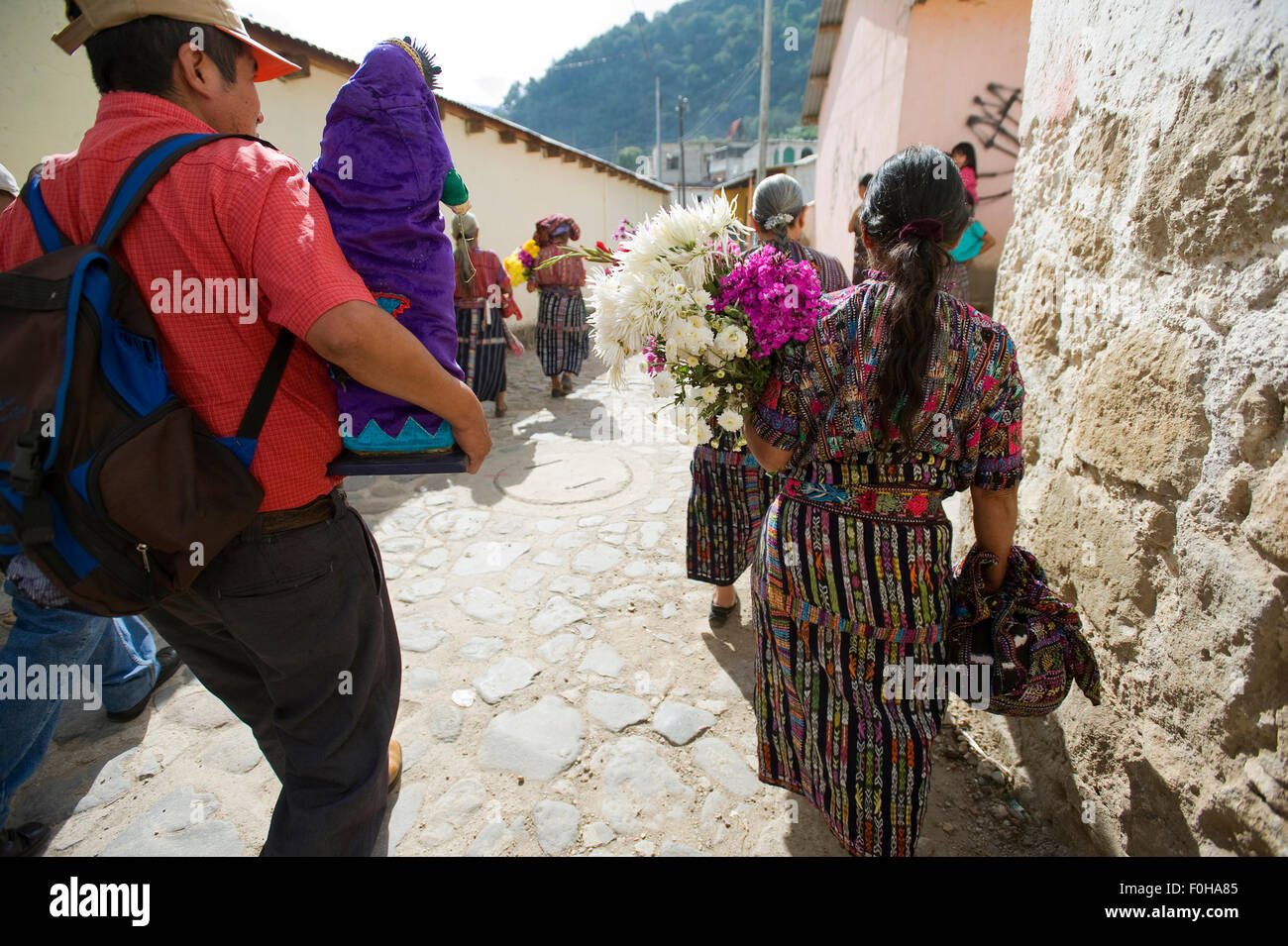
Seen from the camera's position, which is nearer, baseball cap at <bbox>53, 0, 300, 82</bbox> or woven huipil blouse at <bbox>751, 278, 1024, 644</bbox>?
baseball cap at <bbox>53, 0, 300, 82</bbox>

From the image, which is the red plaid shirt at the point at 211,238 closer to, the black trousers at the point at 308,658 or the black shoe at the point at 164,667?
the black trousers at the point at 308,658

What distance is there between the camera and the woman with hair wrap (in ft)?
5.13

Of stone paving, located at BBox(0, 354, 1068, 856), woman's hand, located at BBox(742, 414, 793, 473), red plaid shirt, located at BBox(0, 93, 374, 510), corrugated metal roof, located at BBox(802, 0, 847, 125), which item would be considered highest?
corrugated metal roof, located at BBox(802, 0, 847, 125)

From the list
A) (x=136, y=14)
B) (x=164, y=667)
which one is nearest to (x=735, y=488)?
(x=136, y=14)

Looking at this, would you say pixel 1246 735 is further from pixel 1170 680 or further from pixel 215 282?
pixel 215 282

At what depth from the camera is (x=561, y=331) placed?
784cm

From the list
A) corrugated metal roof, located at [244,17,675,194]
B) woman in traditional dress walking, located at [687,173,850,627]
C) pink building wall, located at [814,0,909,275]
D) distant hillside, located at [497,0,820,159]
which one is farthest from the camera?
distant hillside, located at [497,0,820,159]

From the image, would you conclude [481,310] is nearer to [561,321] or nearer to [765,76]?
[561,321]

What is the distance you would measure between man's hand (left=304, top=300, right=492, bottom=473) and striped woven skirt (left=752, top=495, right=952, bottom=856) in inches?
38.4

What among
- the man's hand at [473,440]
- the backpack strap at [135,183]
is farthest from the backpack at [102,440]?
the man's hand at [473,440]

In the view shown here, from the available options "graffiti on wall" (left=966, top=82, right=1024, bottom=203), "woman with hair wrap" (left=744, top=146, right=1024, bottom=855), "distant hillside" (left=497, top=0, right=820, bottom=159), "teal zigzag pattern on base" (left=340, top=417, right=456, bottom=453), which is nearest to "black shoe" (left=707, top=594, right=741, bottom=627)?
"woman with hair wrap" (left=744, top=146, right=1024, bottom=855)

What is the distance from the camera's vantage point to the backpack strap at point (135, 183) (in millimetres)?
1241

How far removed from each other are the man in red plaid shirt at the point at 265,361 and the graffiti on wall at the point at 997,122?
8.28m

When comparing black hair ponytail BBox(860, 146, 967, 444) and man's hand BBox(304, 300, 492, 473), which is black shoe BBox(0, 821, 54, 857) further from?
black hair ponytail BBox(860, 146, 967, 444)
